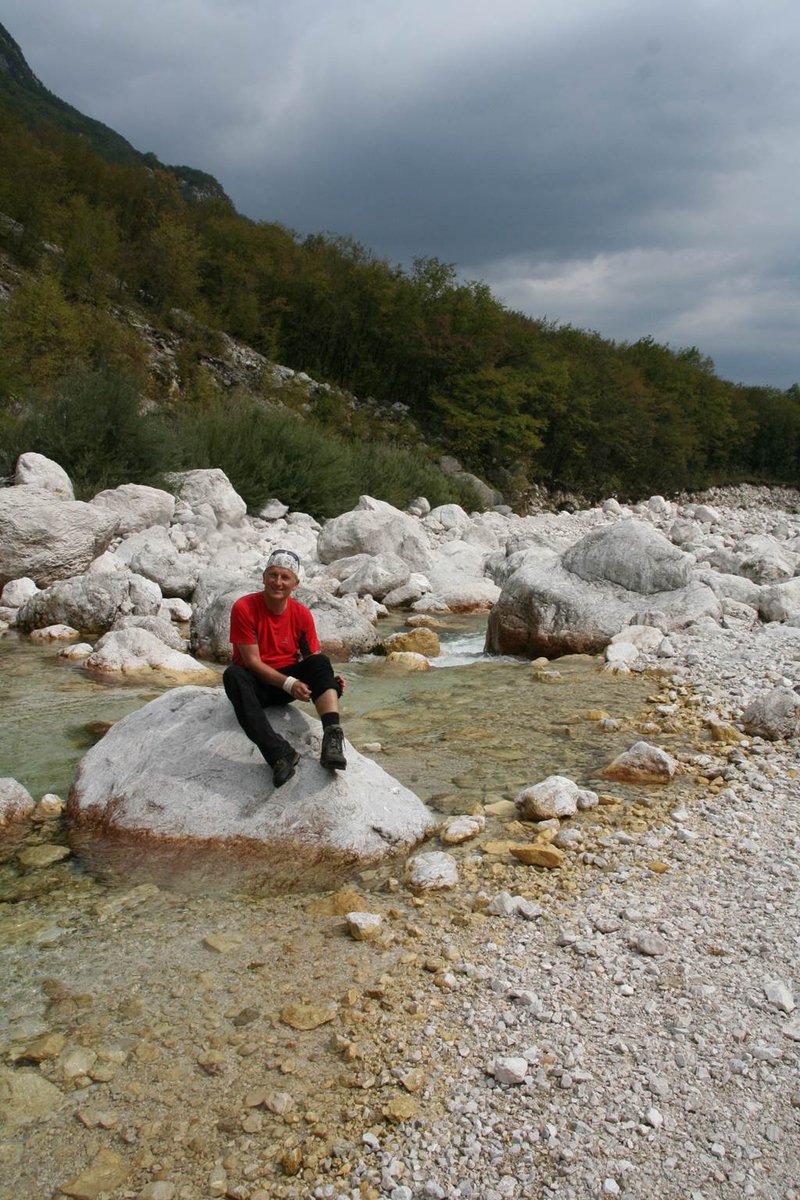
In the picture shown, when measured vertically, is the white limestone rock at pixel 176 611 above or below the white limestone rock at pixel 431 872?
above

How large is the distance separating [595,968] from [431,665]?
249 inches

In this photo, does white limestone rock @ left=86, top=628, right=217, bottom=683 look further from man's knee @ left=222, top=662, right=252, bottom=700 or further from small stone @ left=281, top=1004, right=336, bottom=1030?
small stone @ left=281, top=1004, right=336, bottom=1030

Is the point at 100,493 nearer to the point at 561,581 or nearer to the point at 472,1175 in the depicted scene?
the point at 561,581

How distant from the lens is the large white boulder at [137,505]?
48.3 feet

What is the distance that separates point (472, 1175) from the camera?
7.91ft

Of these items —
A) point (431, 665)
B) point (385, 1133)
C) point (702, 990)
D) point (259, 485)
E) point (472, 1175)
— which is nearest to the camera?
point (472, 1175)

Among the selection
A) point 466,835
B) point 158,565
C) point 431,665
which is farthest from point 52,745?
point 158,565

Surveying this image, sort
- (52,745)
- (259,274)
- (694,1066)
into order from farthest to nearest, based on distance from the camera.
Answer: (259,274), (52,745), (694,1066)

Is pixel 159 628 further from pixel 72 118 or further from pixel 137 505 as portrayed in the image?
pixel 72 118

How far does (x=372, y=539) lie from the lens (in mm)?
15320

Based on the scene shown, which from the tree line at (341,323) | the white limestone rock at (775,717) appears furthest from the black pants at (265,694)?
the tree line at (341,323)

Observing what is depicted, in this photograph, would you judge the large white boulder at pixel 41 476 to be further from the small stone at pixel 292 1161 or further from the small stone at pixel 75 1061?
→ the small stone at pixel 292 1161

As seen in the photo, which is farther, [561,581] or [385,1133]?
[561,581]

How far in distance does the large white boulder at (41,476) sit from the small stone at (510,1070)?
12.6 m
